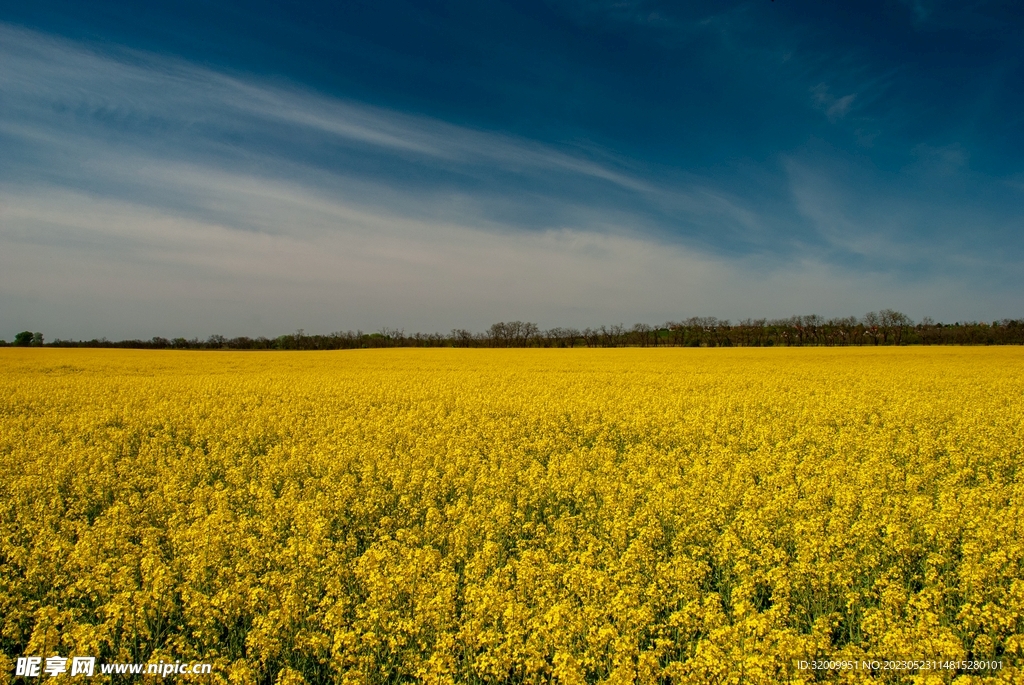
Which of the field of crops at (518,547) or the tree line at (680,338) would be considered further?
the tree line at (680,338)

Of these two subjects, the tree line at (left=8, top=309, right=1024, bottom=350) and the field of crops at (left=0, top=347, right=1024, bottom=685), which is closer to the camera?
the field of crops at (left=0, top=347, right=1024, bottom=685)

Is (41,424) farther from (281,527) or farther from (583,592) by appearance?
(583,592)

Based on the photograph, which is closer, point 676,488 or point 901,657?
point 901,657

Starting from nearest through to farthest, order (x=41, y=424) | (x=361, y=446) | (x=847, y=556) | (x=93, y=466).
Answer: (x=847, y=556) < (x=93, y=466) < (x=361, y=446) < (x=41, y=424)

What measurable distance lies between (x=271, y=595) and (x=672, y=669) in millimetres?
3367

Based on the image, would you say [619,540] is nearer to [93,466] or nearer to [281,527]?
[281,527]

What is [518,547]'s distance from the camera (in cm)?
578

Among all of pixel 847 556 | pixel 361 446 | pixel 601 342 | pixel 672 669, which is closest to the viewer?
pixel 672 669

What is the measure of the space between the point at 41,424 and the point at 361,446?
8.36 meters

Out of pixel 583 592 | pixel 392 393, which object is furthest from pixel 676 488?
pixel 392 393

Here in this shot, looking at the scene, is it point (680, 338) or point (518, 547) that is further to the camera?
point (680, 338)

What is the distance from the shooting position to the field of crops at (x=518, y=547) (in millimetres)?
3799

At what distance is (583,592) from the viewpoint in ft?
14.7

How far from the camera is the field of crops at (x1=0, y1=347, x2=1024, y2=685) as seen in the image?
12.5 ft
